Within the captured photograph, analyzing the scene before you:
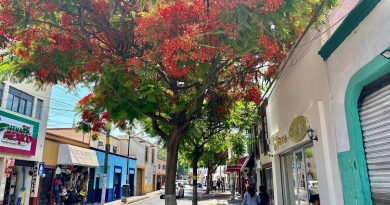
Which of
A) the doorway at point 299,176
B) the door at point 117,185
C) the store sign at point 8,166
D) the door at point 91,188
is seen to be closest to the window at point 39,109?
the store sign at point 8,166

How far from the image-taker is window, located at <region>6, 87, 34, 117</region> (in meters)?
17.6

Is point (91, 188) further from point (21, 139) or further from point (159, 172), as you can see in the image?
point (159, 172)

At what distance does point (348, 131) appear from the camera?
541 centimetres

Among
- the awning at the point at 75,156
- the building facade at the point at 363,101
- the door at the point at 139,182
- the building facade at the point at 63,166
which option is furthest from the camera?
the door at the point at 139,182

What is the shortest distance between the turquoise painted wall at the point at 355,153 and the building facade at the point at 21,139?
1580 centimetres

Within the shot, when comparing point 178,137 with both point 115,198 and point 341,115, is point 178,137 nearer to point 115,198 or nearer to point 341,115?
point 341,115

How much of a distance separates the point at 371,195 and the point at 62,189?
21813 mm

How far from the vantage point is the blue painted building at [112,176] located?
28672mm

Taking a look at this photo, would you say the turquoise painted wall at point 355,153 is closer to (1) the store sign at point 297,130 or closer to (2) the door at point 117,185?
(1) the store sign at point 297,130

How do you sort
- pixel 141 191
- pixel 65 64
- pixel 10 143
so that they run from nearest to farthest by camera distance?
pixel 65 64 → pixel 10 143 → pixel 141 191

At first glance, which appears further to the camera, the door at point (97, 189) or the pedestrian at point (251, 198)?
the door at point (97, 189)

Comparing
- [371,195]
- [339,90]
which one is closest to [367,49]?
[339,90]

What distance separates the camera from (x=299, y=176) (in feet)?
30.7

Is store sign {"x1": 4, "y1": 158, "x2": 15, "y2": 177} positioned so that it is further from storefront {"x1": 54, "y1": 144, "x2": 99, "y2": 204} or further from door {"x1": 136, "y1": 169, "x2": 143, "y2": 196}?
door {"x1": 136, "y1": 169, "x2": 143, "y2": 196}
